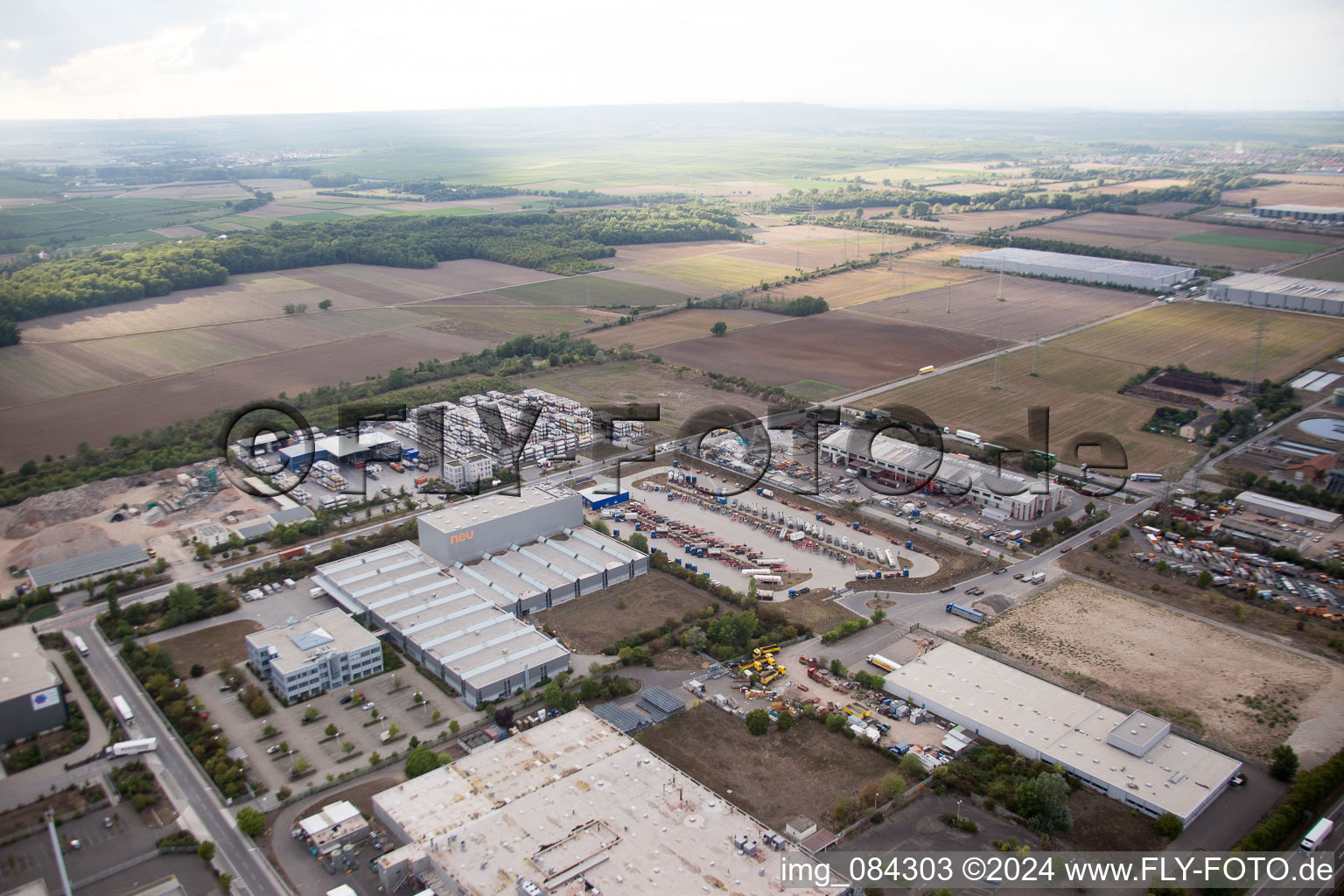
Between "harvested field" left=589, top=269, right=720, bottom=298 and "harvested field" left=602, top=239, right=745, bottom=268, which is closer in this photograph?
"harvested field" left=589, top=269, right=720, bottom=298

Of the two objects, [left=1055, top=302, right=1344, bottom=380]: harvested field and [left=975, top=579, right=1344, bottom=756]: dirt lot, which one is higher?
[left=1055, top=302, right=1344, bottom=380]: harvested field

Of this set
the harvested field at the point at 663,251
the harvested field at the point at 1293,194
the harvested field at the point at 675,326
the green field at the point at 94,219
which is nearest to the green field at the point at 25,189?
the green field at the point at 94,219

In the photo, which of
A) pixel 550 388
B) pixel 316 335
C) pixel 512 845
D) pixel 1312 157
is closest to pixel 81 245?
pixel 316 335

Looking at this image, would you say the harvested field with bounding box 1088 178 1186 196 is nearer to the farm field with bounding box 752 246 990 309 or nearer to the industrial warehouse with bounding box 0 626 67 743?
the farm field with bounding box 752 246 990 309

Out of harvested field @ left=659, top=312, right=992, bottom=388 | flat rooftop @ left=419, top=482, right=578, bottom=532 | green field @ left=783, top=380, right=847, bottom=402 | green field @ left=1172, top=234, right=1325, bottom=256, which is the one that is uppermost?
green field @ left=1172, top=234, right=1325, bottom=256

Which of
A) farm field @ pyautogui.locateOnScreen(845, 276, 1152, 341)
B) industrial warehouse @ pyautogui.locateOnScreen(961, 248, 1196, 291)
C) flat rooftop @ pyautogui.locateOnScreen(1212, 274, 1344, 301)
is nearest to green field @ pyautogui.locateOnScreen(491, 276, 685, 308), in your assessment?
farm field @ pyautogui.locateOnScreen(845, 276, 1152, 341)

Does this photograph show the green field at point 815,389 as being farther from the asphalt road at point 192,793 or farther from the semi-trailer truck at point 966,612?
the asphalt road at point 192,793

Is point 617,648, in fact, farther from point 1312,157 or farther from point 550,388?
point 1312,157

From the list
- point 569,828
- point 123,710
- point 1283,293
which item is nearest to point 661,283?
point 1283,293
